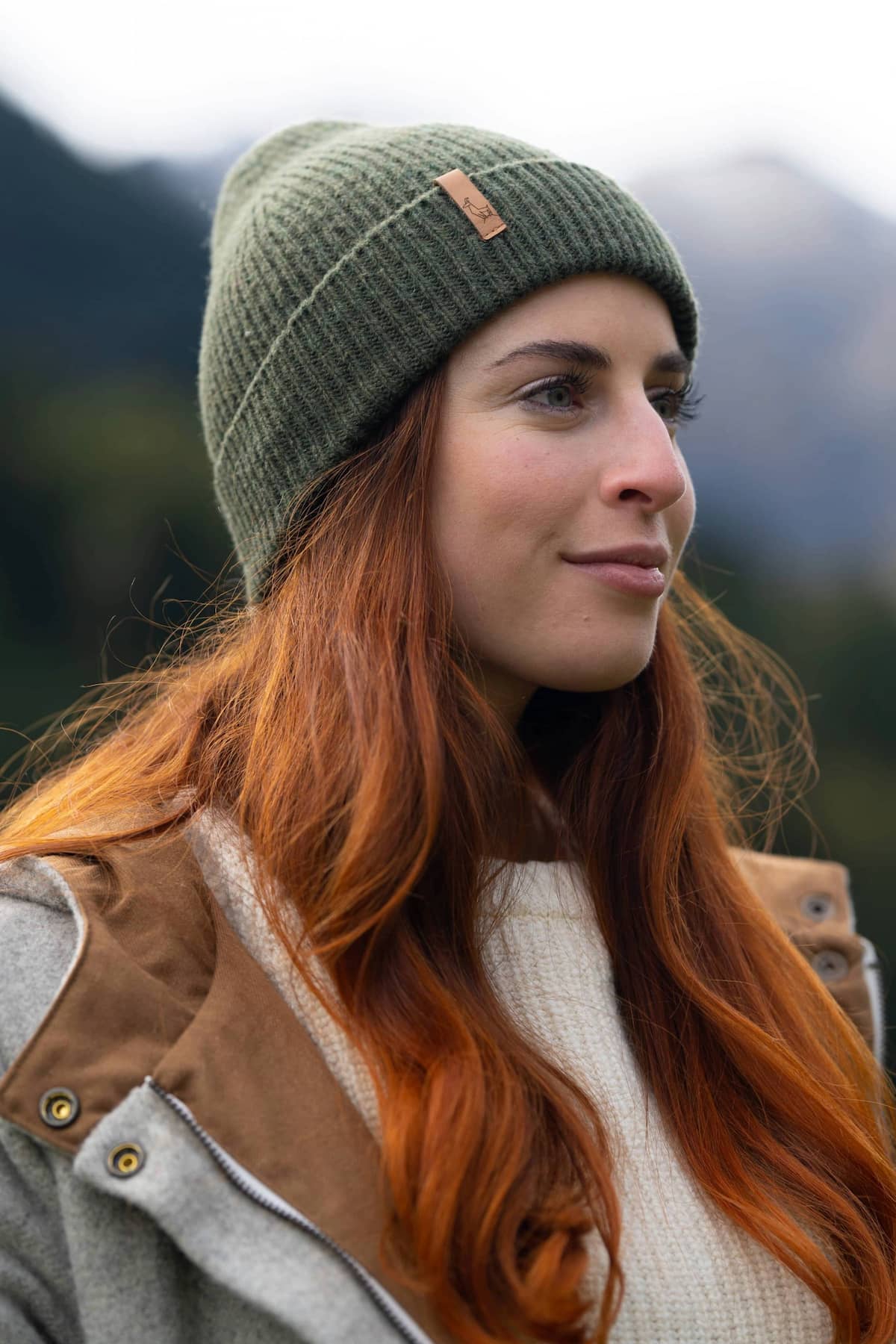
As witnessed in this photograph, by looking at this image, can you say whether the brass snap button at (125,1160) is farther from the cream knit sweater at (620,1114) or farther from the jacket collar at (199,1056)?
the cream knit sweater at (620,1114)

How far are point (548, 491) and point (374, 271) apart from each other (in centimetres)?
39

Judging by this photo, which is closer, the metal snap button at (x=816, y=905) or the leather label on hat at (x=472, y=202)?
the leather label on hat at (x=472, y=202)

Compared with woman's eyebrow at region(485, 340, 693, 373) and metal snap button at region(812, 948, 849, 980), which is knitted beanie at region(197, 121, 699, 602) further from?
metal snap button at region(812, 948, 849, 980)

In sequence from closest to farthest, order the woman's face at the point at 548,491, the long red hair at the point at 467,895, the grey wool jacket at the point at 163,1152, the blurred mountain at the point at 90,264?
the grey wool jacket at the point at 163,1152 < the long red hair at the point at 467,895 < the woman's face at the point at 548,491 < the blurred mountain at the point at 90,264

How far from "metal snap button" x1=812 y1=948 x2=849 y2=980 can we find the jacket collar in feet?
3.44

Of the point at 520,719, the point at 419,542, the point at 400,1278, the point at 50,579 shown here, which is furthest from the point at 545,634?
the point at 50,579

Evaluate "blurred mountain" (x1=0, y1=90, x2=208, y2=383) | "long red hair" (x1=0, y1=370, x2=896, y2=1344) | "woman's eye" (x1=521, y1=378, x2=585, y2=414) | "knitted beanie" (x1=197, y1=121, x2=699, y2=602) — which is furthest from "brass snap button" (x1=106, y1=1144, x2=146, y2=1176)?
"blurred mountain" (x1=0, y1=90, x2=208, y2=383)

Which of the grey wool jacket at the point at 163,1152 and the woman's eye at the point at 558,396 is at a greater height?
the woman's eye at the point at 558,396

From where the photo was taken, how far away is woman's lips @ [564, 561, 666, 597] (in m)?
1.39

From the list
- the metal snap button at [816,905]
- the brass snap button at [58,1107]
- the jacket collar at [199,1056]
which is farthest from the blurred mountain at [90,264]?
the brass snap button at [58,1107]

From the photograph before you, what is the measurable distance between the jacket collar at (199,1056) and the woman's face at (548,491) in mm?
513

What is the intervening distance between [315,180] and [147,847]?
96 centimetres

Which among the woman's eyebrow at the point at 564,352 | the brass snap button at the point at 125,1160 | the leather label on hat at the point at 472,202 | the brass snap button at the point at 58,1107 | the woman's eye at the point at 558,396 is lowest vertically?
the brass snap button at the point at 125,1160

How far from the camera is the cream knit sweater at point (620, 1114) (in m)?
1.16
